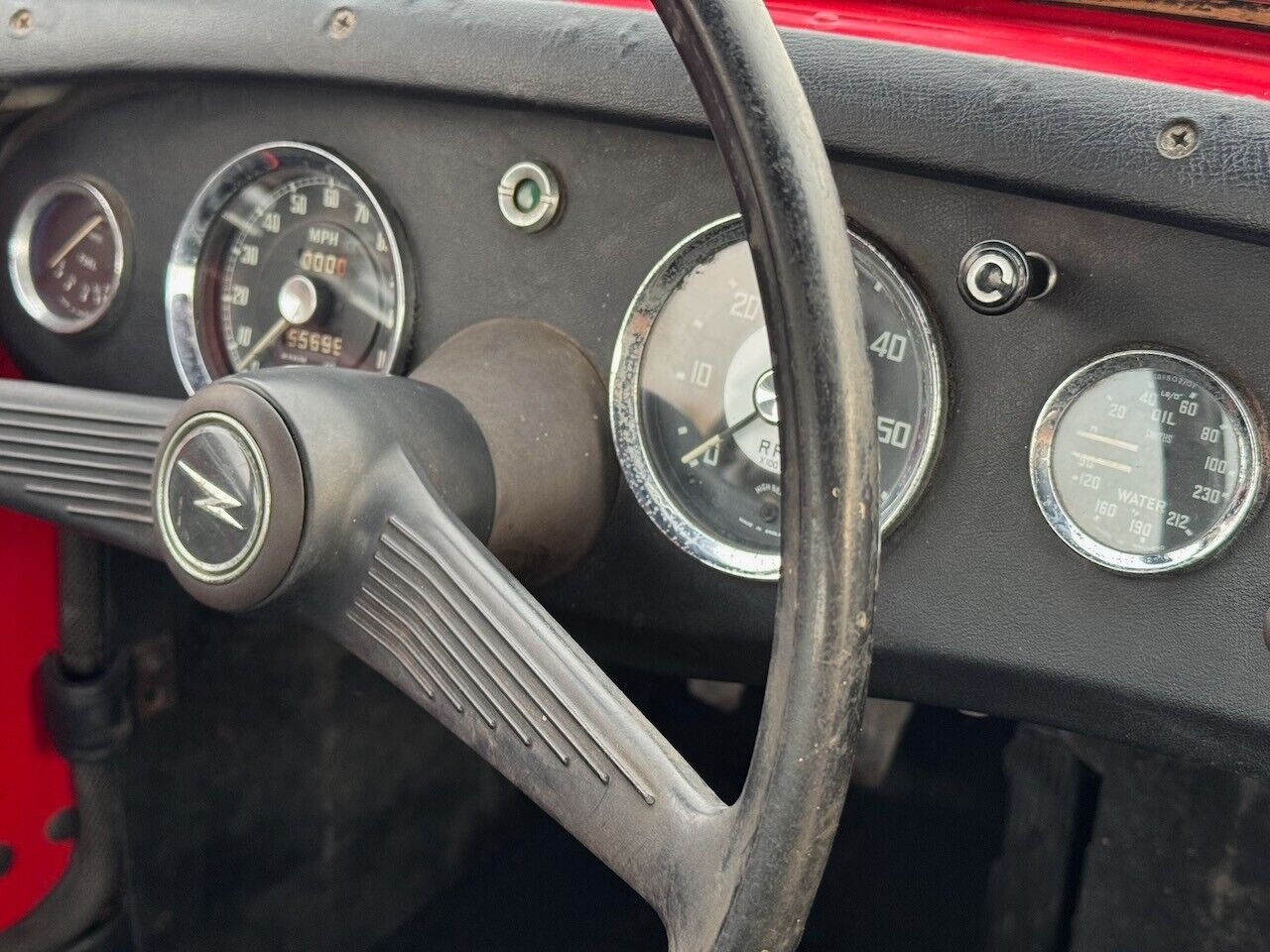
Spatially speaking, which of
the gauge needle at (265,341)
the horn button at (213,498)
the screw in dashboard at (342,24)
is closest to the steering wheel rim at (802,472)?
the horn button at (213,498)

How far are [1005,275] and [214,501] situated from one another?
2.37ft

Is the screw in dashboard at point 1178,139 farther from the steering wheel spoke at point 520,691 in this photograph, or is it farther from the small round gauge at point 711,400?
the steering wheel spoke at point 520,691

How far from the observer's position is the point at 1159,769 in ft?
6.48

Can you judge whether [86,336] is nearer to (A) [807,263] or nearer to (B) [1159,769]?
(A) [807,263]

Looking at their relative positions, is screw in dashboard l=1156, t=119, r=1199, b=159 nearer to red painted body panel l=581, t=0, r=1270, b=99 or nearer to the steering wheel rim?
red painted body panel l=581, t=0, r=1270, b=99

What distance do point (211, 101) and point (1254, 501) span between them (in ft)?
4.14

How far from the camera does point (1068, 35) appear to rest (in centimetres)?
143

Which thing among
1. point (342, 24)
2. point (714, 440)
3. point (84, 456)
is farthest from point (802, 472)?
point (342, 24)

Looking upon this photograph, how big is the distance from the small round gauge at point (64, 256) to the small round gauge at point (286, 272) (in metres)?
0.15

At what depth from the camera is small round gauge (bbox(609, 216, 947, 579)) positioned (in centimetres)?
142

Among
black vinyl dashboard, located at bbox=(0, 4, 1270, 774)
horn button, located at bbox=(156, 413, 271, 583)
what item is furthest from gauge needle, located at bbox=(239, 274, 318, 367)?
horn button, located at bbox=(156, 413, 271, 583)

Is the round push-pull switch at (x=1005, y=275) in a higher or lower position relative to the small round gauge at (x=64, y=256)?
higher

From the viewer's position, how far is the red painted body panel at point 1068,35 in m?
1.33

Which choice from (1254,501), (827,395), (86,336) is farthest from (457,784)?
(827,395)
